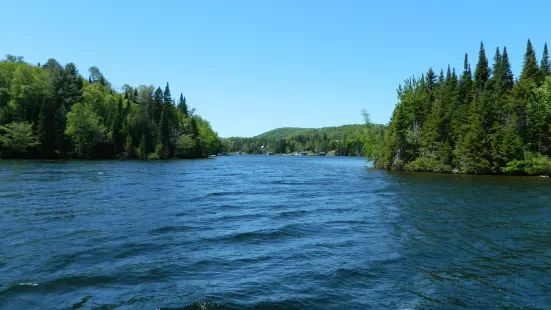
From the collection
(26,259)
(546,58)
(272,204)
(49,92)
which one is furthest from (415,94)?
(49,92)

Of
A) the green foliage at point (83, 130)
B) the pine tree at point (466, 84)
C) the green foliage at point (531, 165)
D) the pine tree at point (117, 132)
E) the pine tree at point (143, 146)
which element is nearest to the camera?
the green foliage at point (531, 165)

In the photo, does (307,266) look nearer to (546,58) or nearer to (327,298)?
(327,298)

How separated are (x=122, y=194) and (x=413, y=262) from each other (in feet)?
77.9

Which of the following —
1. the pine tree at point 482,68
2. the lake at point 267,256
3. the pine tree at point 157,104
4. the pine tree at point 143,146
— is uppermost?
the pine tree at point 482,68

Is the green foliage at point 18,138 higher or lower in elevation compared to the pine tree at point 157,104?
lower

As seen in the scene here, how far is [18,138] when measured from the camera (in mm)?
88375

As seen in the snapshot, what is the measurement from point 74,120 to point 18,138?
13.8m

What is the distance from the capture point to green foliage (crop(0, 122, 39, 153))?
88.1 m

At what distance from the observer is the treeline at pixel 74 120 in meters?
94.4

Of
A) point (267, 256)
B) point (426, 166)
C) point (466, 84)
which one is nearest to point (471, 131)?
point (426, 166)

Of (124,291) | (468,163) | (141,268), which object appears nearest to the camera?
(124,291)

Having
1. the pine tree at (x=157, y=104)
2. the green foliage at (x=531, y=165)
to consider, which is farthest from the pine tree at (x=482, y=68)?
the pine tree at (x=157, y=104)

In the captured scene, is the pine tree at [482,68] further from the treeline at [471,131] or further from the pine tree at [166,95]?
the pine tree at [166,95]

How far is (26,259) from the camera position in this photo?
12.2m
